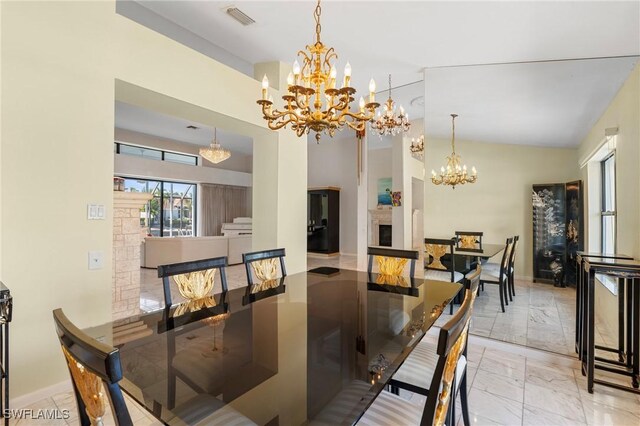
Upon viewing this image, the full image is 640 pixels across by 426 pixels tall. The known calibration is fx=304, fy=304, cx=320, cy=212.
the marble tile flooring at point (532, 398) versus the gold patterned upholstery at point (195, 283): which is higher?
the gold patterned upholstery at point (195, 283)

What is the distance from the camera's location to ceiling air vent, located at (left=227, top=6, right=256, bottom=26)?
→ 2.70m

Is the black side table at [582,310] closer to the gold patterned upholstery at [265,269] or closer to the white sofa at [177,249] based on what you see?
the gold patterned upholstery at [265,269]

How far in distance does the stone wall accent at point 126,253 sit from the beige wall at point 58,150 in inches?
58.2

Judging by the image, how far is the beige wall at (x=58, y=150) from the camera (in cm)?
191

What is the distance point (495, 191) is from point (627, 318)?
1550 mm

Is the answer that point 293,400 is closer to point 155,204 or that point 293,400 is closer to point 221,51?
point 221,51

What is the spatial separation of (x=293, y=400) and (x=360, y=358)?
A: 0.32 meters

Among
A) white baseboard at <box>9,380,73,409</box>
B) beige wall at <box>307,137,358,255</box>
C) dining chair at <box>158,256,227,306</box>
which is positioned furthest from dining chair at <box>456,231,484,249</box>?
beige wall at <box>307,137,358,255</box>

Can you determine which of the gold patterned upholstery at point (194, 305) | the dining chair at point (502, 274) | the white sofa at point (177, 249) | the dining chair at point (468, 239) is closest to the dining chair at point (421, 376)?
the gold patterned upholstery at point (194, 305)

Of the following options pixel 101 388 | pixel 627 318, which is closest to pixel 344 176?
pixel 627 318

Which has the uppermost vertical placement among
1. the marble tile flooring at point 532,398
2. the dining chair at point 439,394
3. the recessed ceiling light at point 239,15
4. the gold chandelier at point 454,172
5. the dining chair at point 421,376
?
the recessed ceiling light at point 239,15

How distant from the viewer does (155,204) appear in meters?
8.76

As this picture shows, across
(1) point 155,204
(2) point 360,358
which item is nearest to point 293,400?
(2) point 360,358

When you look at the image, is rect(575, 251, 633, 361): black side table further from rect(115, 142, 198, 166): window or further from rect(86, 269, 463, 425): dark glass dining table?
rect(115, 142, 198, 166): window
